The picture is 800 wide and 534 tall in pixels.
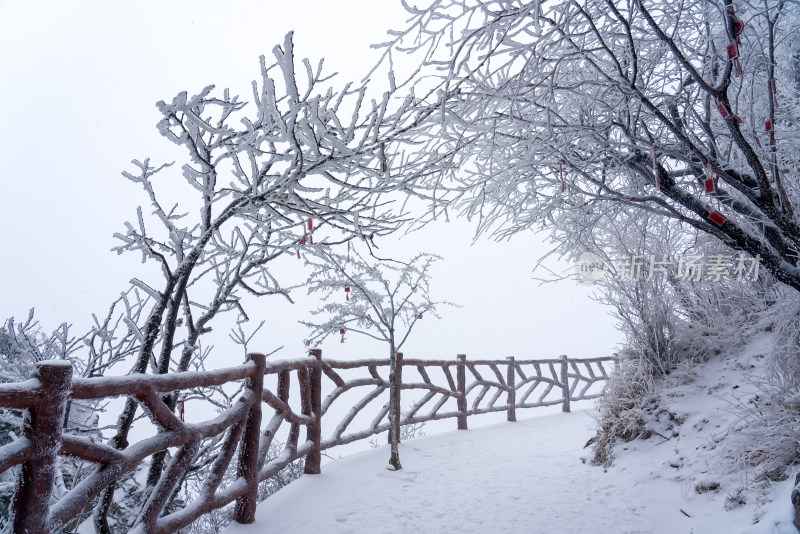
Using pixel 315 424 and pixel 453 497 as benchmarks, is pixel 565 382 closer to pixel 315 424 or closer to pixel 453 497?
pixel 453 497

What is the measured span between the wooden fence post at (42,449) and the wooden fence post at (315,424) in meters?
3.30

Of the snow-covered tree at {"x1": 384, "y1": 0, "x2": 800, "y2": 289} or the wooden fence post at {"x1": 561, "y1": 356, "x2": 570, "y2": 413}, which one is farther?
the wooden fence post at {"x1": 561, "y1": 356, "x2": 570, "y2": 413}

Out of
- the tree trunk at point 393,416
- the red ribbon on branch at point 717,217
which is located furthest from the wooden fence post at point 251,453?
the red ribbon on branch at point 717,217

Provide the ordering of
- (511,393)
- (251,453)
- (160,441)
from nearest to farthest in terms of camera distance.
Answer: (160,441) → (251,453) → (511,393)

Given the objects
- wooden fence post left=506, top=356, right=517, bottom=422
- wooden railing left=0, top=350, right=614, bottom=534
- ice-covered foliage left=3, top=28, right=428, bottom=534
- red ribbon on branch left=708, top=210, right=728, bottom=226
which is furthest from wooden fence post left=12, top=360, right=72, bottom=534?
wooden fence post left=506, top=356, right=517, bottom=422

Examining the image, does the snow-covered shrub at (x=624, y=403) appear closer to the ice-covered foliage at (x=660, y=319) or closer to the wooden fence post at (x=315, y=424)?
the ice-covered foliage at (x=660, y=319)

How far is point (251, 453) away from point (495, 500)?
2474mm

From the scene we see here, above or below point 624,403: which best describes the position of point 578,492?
below

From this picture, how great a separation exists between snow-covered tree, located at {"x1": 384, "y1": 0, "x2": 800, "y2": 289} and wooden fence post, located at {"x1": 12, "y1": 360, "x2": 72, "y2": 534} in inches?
86.6

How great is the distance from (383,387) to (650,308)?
3.95 metres

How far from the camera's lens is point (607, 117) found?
3805 millimetres

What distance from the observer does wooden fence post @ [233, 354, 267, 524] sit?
3.63 m

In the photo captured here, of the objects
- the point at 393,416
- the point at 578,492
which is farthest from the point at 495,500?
the point at 393,416

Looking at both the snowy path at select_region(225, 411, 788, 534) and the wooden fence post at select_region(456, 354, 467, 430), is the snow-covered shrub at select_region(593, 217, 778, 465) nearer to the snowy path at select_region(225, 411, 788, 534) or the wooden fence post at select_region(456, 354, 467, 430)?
the snowy path at select_region(225, 411, 788, 534)
